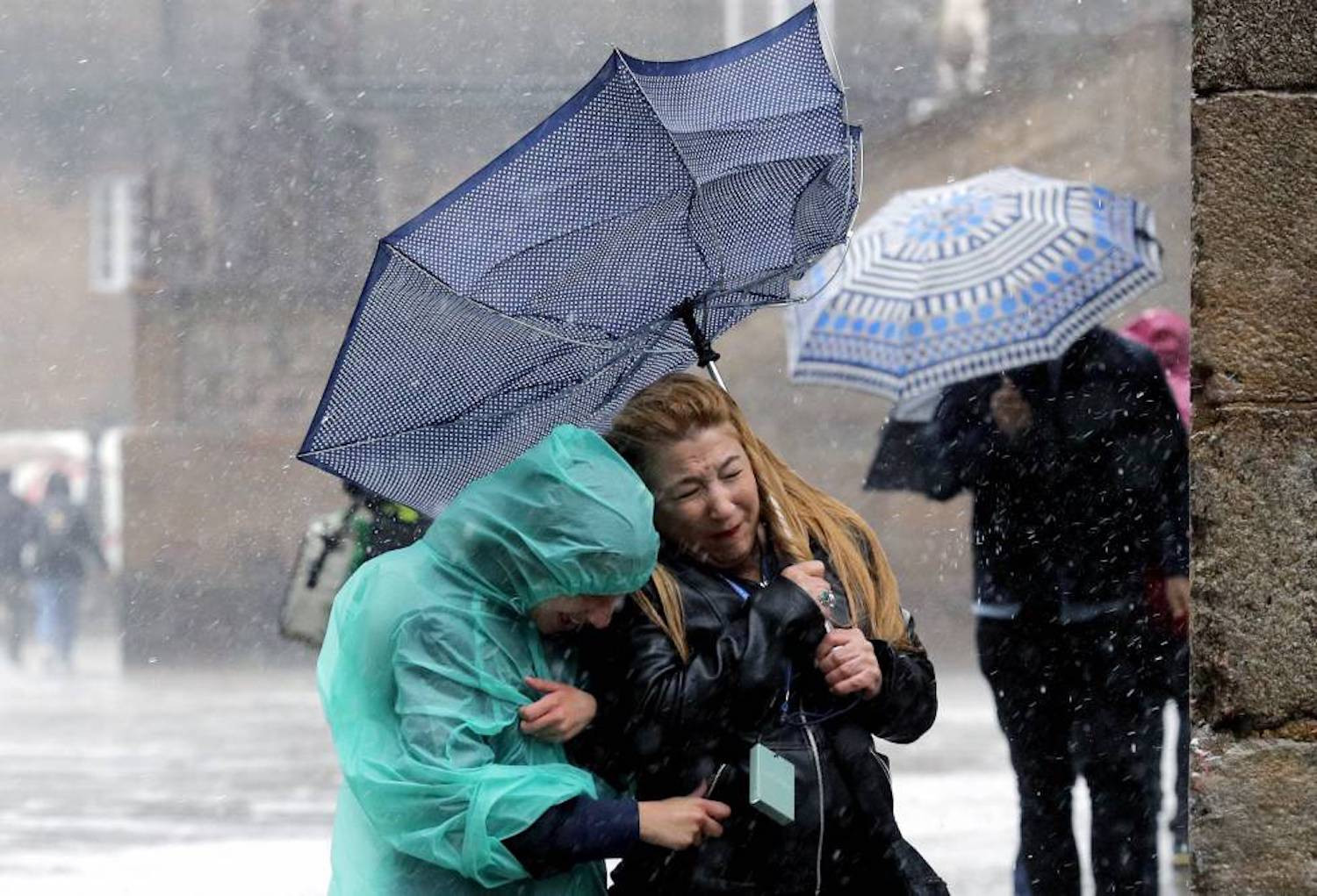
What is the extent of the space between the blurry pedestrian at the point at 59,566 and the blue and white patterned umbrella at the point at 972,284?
667 inches

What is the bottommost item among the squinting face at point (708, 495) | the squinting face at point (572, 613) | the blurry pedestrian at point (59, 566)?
the blurry pedestrian at point (59, 566)

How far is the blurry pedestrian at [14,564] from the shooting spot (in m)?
24.1

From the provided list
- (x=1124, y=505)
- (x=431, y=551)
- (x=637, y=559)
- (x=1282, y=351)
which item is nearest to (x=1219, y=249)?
(x=1282, y=351)

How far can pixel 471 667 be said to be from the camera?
2.93 m

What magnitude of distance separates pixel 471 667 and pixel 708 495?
0.47 meters

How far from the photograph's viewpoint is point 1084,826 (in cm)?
780

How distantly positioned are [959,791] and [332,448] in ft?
23.2

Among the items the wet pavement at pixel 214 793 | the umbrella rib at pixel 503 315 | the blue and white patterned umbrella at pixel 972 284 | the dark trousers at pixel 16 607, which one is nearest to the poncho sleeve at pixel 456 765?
the umbrella rib at pixel 503 315

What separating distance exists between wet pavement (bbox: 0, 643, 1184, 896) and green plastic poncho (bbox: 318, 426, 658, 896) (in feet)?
12.4

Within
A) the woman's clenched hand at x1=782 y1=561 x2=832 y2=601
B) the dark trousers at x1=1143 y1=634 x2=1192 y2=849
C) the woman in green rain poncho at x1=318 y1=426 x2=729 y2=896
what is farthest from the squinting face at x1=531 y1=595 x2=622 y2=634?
the dark trousers at x1=1143 y1=634 x2=1192 y2=849

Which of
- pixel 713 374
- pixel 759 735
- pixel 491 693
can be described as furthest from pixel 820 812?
pixel 713 374

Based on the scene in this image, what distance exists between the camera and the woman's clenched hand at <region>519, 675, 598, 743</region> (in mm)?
2969

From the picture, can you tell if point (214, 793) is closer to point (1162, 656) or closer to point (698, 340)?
point (1162, 656)

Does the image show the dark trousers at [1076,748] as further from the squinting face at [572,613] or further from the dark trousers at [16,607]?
the dark trousers at [16,607]
